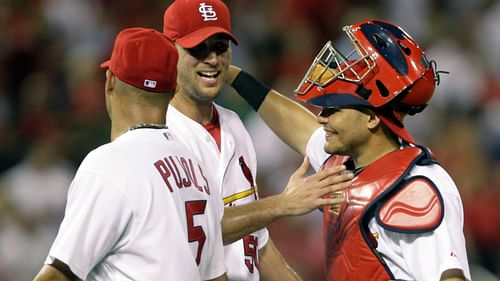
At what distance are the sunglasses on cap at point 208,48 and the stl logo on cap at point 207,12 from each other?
11 cm

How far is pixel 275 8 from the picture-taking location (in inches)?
456

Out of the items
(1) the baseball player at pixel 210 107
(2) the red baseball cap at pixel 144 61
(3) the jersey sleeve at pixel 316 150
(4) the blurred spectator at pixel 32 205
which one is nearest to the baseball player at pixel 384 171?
(3) the jersey sleeve at pixel 316 150

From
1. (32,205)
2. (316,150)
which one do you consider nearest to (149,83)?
(316,150)

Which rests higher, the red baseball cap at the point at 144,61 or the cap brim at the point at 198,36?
the red baseball cap at the point at 144,61

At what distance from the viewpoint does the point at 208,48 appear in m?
4.96

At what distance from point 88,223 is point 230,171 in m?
1.60

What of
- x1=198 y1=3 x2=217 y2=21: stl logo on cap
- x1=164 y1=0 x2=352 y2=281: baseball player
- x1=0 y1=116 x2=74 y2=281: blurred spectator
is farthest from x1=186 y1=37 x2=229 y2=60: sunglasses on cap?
x1=0 y1=116 x2=74 y2=281: blurred spectator

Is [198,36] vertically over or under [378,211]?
over

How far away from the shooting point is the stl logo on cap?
Result: 196 inches

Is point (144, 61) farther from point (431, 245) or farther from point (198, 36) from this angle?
point (431, 245)

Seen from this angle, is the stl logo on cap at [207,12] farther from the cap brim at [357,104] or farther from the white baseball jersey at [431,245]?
the white baseball jersey at [431,245]

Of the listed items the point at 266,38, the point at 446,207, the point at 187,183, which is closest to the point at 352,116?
the point at 446,207

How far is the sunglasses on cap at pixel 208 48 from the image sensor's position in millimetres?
4949

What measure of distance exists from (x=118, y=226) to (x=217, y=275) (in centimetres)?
64
